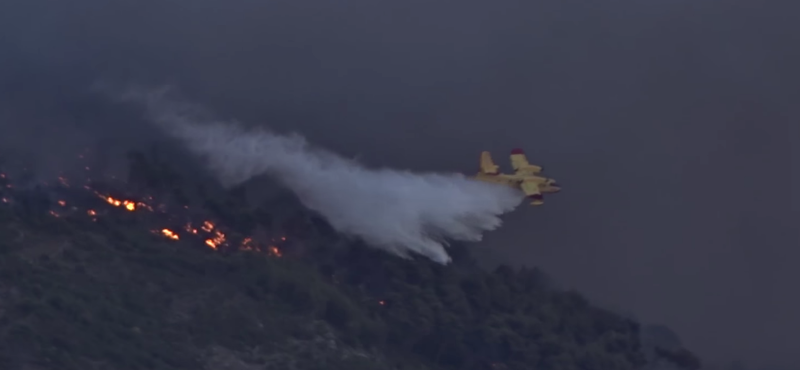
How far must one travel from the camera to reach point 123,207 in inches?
3086

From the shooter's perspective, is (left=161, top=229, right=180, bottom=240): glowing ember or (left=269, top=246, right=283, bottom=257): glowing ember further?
(left=269, top=246, right=283, bottom=257): glowing ember

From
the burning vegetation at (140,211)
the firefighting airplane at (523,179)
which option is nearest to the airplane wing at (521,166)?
the firefighting airplane at (523,179)

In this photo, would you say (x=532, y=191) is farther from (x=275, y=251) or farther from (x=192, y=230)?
(x=192, y=230)

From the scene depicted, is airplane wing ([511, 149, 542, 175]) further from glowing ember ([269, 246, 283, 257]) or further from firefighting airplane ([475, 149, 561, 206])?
glowing ember ([269, 246, 283, 257])

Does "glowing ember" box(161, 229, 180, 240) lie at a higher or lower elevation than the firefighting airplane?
lower

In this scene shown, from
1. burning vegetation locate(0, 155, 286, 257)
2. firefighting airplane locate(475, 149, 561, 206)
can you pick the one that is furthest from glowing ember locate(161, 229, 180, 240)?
firefighting airplane locate(475, 149, 561, 206)

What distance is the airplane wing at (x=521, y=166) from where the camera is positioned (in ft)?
262

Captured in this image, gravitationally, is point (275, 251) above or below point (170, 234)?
above

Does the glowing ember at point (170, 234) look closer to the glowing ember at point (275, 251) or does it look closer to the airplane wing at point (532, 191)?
the glowing ember at point (275, 251)

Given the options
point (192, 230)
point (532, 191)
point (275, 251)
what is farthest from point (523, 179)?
point (192, 230)

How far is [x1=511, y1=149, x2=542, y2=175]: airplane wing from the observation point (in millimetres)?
79938

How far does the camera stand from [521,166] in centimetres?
8069

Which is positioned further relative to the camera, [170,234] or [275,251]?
[275,251]

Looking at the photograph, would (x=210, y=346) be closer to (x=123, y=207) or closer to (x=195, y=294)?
(x=195, y=294)
